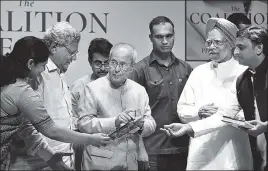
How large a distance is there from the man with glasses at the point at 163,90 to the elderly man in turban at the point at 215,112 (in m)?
0.29

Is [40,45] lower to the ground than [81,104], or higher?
higher

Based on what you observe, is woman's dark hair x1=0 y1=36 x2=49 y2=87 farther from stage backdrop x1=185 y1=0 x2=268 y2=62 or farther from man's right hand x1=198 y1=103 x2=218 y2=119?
stage backdrop x1=185 y1=0 x2=268 y2=62

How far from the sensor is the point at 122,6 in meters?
4.44

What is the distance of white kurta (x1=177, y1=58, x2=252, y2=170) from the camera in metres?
3.15

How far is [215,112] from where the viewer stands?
10.3 ft

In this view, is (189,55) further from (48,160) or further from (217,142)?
(48,160)

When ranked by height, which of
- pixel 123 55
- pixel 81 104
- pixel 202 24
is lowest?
pixel 81 104

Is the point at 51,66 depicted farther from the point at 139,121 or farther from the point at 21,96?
the point at 139,121

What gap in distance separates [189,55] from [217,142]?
4.72 ft

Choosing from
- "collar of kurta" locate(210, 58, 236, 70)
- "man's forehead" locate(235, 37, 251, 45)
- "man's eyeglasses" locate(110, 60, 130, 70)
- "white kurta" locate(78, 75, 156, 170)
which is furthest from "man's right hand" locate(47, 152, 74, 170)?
"man's forehead" locate(235, 37, 251, 45)

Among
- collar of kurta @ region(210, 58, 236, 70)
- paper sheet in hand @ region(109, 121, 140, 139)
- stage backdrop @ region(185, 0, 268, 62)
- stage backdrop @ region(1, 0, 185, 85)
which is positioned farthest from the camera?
stage backdrop @ region(185, 0, 268, 62)

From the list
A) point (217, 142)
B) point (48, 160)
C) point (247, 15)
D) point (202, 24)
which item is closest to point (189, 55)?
point (202, 24)

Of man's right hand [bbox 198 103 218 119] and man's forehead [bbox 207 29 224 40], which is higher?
man's forehead [bbox 207 29 224 40]

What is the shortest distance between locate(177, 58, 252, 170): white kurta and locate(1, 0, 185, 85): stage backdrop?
1234 millimetres
